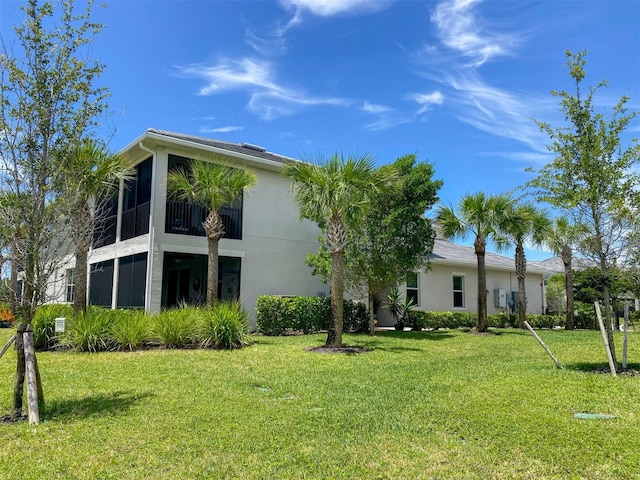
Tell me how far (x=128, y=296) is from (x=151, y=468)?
42.8 feet

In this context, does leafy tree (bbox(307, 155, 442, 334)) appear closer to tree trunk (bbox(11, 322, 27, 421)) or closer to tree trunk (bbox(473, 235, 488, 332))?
tree trunk (bbox(473, 235, 488, 332))

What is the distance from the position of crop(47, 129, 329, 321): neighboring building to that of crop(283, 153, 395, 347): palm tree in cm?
473

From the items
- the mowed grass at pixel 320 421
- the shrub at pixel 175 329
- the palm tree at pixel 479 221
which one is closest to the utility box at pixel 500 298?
the palm tree at pixel 479 221

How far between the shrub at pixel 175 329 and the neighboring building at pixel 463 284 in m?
10.1

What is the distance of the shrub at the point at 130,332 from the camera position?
11.3 metres

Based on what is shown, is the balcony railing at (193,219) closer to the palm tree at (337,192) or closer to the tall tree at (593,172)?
the palm tree at (337,192)

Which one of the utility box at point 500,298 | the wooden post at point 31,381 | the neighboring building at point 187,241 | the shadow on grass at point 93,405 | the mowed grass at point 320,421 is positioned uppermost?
the neighboring building at point 187,241

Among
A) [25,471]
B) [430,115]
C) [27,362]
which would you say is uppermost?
[430,115]

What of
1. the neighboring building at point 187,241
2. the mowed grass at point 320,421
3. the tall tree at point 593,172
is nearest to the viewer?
the mowed grass at point 320,421

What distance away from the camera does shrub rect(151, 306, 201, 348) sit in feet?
38.2

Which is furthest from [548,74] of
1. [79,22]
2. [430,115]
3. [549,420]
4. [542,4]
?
[79,22]

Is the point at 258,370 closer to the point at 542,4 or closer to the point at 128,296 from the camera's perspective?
the point at 128,296

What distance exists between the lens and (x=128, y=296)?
1616 cm

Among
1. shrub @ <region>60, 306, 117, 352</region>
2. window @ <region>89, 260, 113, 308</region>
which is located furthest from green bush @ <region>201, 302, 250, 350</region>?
window @ <region>89, 260, 113, 308</region>
